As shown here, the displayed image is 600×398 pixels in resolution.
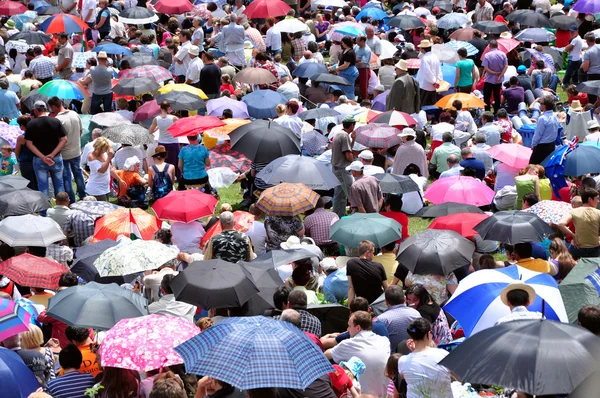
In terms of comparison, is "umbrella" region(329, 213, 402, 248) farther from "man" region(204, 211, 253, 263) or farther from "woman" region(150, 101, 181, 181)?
"woman" region(150, 101, 181, 181)

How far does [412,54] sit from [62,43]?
7.07 metres

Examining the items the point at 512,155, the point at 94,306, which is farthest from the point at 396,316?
the point at 512,155

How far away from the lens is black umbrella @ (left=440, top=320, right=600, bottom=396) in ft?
19.1

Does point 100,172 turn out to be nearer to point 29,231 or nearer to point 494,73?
point 29,231

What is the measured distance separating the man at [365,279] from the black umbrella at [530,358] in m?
3.64

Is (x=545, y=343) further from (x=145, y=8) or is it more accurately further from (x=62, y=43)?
(x=145, y=8)

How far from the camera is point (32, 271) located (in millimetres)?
10133

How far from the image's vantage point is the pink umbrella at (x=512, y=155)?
552 inches

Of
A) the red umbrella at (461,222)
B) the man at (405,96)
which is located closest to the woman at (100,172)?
the red umbrella at (461,222)

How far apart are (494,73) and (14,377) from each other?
1408cm

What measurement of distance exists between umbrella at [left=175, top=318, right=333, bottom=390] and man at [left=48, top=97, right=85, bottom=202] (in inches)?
307

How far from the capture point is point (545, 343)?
605 cm

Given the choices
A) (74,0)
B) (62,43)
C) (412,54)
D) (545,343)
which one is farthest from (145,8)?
(545,343)

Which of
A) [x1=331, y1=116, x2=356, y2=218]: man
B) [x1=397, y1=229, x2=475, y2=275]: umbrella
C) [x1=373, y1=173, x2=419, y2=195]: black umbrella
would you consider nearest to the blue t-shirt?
[x1=331, y1=116, x2=356, y2=218]: man
